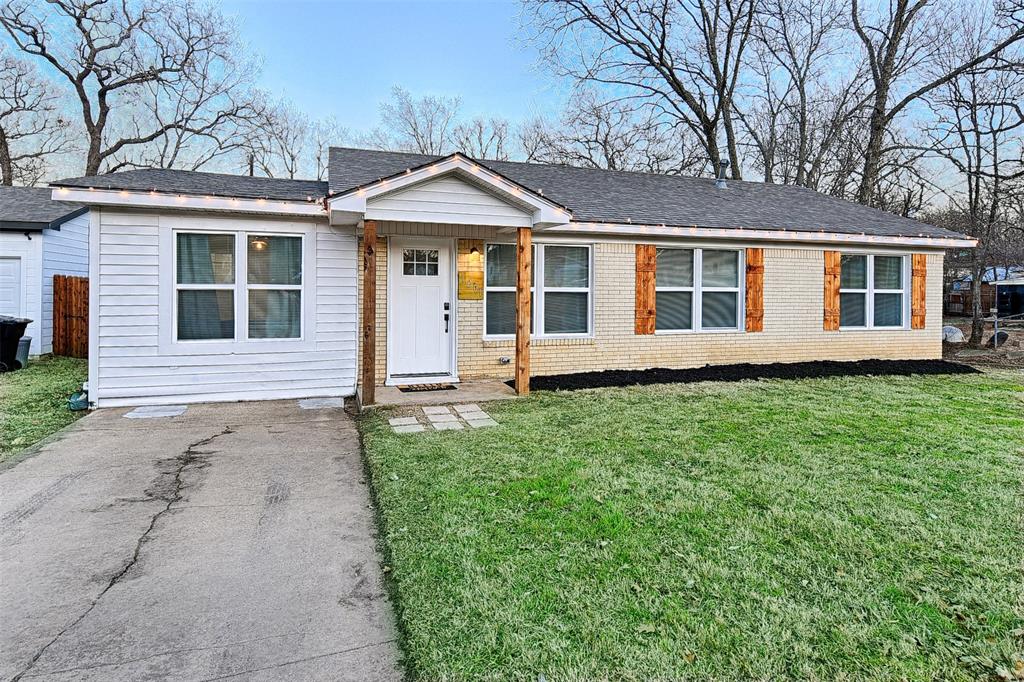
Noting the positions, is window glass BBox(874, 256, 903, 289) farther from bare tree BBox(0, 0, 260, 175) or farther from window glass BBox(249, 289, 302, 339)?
bare tree BBox(0, 0, 260, 175)

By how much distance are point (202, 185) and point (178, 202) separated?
0.76 meters

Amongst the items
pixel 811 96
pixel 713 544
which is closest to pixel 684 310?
pixel 713 544

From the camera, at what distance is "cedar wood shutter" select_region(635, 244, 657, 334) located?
29.9 ft

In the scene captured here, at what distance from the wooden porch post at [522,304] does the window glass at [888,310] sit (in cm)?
731

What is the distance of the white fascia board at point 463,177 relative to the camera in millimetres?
6457

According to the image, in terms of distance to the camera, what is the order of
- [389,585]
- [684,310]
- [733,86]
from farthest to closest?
Answer: 1. [733,86]
2. [684,310]
3. [389,585]

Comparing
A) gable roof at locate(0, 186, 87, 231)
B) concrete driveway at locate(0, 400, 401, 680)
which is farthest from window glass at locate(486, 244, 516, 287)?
gable roof at locate(0, 186, 87, 231)

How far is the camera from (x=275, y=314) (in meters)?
7.43

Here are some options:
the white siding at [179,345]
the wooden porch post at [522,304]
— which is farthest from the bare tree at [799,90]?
the white siding at [179,345]

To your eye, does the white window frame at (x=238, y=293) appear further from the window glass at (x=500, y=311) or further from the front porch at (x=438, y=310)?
the window glass at (x=500, y=311)

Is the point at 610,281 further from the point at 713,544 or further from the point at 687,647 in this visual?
the point at 687,647

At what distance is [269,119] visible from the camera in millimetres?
23469

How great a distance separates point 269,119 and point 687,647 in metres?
26.0

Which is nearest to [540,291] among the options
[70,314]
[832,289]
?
[832,289]
